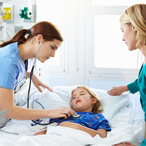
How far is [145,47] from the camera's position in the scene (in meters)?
1.25

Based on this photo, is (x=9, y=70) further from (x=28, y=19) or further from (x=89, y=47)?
(x=89, y=47)

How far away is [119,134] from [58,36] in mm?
725

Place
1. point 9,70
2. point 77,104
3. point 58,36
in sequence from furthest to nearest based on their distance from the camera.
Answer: point 77,104 → point 58,36 → point 9,70

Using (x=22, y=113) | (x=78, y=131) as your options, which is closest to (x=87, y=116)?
(x=78, y=131)

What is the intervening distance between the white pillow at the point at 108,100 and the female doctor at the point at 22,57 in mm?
514

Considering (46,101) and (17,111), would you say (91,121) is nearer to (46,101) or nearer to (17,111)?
(46,101)

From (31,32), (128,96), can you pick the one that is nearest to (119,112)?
(128,96)

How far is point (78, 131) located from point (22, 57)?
23.8 inches

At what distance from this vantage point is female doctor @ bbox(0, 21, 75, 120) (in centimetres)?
118

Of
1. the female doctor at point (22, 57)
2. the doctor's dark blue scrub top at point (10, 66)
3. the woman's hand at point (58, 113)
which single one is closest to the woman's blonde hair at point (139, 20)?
the female doctor at point (22, 57)

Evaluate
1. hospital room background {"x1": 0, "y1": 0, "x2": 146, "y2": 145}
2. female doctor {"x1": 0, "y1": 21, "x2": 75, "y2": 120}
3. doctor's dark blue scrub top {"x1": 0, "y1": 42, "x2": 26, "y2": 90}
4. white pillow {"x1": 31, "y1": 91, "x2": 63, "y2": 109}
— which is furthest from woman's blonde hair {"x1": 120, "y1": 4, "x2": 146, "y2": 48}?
hospital room background {"x1": 0, "y1": 0, "x2": 146, "y2": 145}

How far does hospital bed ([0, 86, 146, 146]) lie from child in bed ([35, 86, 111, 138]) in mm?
74

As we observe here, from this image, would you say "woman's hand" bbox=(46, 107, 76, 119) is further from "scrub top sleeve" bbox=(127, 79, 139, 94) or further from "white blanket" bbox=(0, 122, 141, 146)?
"scrub top sleeve" bbox=(127, 79, 139, 94)

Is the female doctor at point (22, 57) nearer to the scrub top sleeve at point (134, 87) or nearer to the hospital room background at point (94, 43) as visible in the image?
the scrub top sleeve at point (134, 87)
